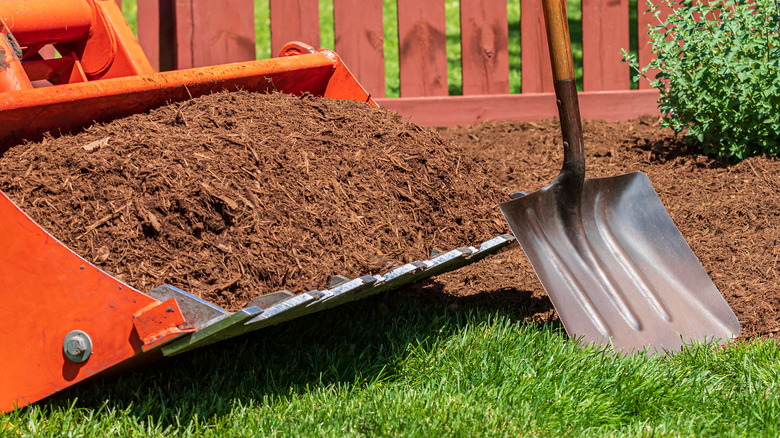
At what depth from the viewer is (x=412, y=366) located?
230cm

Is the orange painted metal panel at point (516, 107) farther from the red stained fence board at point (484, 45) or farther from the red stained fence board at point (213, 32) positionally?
the red stained fence board at point (213, 32)

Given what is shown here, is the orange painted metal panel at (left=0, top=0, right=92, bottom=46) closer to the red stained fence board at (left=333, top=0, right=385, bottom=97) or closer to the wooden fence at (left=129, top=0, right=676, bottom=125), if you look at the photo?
the wooden fence at (left=129, top=0, right=676, bottom=125)

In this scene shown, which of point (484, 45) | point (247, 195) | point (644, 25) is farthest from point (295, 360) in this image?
point (644, 25)

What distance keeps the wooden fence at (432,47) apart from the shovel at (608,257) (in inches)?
86.5

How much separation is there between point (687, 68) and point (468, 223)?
1.98 meters

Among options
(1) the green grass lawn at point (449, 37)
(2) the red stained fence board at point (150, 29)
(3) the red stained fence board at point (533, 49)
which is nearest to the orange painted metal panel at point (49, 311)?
(2) the red stained fence board at point (150, 29)

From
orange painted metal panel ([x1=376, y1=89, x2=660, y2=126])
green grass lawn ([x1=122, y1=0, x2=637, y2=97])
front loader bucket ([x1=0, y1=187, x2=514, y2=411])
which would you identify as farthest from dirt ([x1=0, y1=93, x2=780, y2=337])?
green grass lawn ([x1=122, y1=0, x2=637, y2=97])

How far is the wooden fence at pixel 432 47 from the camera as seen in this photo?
4.66 metres

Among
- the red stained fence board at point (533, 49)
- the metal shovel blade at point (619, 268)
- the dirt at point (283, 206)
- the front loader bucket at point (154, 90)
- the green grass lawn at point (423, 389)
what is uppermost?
the red stained fence board at point (533, 49)

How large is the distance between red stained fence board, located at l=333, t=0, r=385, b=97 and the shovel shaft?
2.24m

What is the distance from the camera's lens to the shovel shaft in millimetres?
2625

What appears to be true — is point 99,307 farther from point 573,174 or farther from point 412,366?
point 573,174

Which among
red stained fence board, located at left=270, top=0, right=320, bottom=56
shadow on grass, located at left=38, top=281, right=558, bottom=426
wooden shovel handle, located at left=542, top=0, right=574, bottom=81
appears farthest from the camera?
red stained fence board, located at left=270, top=0, right=320, bottom=56

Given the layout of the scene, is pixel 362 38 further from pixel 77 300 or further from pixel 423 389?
pixel 77 300
